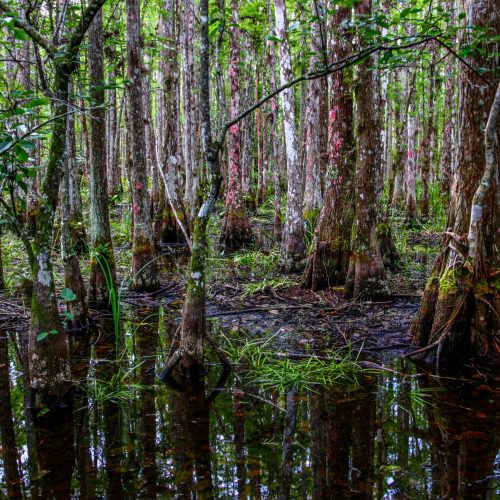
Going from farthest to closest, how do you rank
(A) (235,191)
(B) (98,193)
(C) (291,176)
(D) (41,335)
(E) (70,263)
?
(A) (235,191)
(C) (291,176)
(B) (98,193)
(E) (70,263)
(D) (41,335)

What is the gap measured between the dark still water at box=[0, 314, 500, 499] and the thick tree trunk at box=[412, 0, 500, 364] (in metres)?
0.63

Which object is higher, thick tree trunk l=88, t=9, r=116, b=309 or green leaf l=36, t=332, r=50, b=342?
thick tree trunk l=88, t=9, r=116, b=309

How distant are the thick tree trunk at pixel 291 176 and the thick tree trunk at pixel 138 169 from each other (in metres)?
2.51

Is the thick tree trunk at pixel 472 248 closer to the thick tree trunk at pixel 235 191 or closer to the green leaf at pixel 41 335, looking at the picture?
the green leaf at pixel 41 335

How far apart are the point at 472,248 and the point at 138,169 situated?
Result: 4.95 meters

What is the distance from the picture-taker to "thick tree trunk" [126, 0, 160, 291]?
7477mm

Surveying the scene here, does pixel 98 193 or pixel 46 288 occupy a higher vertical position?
pixel 98 193

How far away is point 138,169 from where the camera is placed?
772cm

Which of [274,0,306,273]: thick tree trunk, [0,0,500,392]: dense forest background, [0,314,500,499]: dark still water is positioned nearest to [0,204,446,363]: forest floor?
[0,0,500,392]: dense forest background

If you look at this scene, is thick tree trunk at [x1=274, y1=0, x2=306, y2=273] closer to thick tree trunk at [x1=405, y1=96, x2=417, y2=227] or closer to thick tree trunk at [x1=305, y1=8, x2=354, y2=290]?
thick tree trunk at [x1=305, y1=8, x2=354, y2=290]

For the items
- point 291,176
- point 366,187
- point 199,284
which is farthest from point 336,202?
point 199,284

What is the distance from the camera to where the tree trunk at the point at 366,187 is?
7.04 m

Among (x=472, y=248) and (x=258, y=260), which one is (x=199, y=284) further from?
(x=258, y=260)

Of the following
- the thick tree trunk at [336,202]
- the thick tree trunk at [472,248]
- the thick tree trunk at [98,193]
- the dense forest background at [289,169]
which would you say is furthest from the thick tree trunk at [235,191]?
the thick tree trunk at [472,248]
